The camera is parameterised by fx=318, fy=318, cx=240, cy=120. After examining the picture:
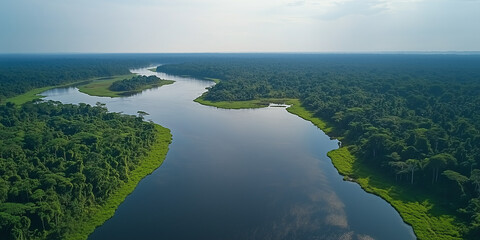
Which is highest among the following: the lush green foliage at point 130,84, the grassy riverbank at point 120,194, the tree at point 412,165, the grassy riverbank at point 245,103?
the tree at point 412,165

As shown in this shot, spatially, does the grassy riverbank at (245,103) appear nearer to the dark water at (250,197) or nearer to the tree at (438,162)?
the dark water at (250,197)

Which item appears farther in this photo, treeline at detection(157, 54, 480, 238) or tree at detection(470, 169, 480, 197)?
treeline at detection(157, 54, 480, 238)

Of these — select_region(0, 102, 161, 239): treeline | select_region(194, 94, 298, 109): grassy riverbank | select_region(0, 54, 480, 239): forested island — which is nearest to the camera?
select_region(0, 102, 161, 239): treeline

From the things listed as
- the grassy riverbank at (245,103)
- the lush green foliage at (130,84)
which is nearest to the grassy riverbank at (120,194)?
the grassy riverbank at (245,103)

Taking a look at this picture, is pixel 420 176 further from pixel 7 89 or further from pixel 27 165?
pixel 7 89

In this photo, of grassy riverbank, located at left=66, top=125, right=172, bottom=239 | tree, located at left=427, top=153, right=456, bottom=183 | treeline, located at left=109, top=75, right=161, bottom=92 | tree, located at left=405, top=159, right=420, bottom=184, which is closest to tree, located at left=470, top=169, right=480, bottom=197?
tree, located at left=427, top=153, right=456, bottom=183

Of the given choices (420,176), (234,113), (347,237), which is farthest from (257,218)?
(234,113)

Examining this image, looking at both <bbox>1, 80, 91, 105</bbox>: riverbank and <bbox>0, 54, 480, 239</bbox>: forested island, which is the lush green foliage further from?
<bbox>0, 54, 480, 239</bbox>: forested island
